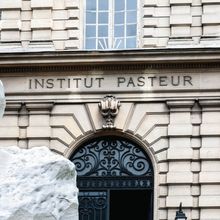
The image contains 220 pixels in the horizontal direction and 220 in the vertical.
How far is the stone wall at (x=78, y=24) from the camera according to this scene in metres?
22.2

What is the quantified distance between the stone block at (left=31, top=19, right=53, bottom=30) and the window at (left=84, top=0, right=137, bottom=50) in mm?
815

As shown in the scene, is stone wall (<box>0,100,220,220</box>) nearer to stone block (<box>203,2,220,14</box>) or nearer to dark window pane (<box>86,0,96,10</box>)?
stone block (<box>203,2,220,14</box>)

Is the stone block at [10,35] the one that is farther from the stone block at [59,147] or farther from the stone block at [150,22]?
the stone block at [150,22]

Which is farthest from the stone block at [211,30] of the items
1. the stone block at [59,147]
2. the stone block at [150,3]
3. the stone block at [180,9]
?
the stone block at [59,147]

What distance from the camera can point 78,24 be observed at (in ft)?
74.7

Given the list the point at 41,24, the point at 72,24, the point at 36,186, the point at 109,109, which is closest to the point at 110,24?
the point at 72,24

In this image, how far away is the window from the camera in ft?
74.5

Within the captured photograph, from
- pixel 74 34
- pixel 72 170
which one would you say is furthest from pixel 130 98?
pixel 72 170

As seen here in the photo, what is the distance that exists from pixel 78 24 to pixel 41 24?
2.71 ft

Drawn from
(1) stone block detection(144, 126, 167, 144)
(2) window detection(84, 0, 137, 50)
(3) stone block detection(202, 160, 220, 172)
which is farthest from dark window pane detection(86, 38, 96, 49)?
(3) stone block detection(202, 160, 220, 172)

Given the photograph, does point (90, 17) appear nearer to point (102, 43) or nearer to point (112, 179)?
point (102, 43)

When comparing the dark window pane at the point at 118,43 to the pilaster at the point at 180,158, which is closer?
the pilaster at the point at 180,158

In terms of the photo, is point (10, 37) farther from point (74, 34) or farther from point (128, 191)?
point (128, 191)

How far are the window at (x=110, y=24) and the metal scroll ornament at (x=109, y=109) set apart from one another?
4.35ft
